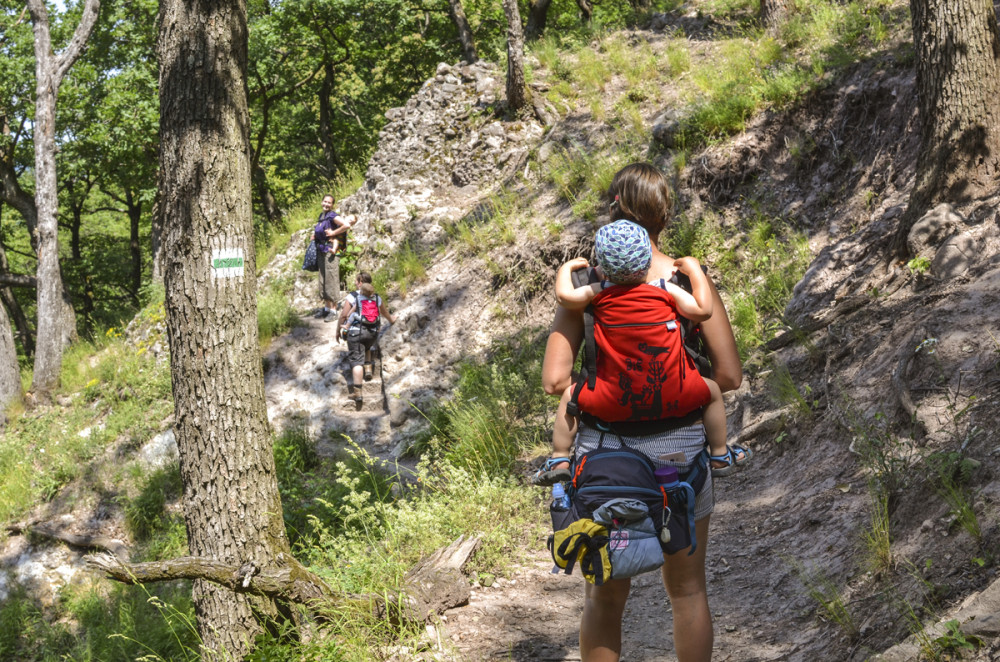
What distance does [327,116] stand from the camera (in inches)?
914

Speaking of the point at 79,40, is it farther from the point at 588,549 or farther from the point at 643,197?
the point at 588,549

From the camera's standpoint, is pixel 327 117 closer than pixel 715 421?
No

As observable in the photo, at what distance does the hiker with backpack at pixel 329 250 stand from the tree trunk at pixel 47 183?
643cm

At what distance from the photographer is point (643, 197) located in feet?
7.90

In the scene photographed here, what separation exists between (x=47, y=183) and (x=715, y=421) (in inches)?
633

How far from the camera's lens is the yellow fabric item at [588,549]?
218cm

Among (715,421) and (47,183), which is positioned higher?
(47,183)

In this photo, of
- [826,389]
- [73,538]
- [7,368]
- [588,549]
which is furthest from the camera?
[7,368]

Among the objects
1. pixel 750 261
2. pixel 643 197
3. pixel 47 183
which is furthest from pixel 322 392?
pixel 643 197

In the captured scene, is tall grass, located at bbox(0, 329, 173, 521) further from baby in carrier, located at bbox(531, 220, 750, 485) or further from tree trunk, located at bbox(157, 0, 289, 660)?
baby in carrier, located at bbox(531, 220, 750, 485)

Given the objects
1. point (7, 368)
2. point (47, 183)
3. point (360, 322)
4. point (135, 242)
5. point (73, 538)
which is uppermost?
point (47, 183)

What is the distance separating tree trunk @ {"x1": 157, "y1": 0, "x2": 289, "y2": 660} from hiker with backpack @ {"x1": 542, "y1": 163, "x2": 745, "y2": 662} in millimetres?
2378

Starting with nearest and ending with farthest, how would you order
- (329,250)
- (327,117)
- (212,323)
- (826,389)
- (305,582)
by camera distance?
(305,582), (212,323), (826,389), (329,250), (327,117)

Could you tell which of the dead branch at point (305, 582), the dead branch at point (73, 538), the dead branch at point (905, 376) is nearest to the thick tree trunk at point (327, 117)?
the dead branch at point (73, 538)
